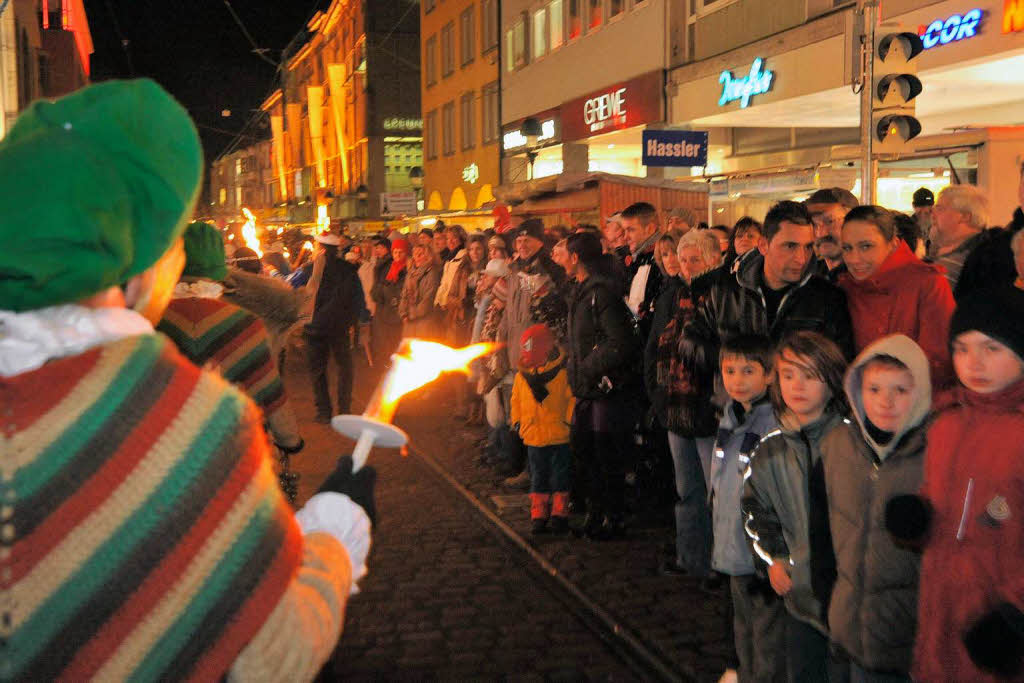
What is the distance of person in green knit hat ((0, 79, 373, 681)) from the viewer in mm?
1509

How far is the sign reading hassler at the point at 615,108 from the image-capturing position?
21734 millimetres

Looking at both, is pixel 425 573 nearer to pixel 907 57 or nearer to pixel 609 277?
pixel 609 277

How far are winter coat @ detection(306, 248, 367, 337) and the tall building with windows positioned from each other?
18.6 meters

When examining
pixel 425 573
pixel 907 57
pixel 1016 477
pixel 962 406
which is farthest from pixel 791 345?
pixel 907 57

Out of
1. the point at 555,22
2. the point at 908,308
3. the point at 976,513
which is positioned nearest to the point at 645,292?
the point at 908,308

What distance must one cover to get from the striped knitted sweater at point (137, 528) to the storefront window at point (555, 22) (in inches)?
1048

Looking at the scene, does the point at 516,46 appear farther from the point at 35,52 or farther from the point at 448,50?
the point at 35,52

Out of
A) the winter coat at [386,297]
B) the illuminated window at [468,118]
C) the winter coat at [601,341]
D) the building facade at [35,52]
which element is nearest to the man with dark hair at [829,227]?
the winter coat at [601,341]

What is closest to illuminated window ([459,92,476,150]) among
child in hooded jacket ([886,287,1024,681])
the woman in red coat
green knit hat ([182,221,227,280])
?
the woman in red coat

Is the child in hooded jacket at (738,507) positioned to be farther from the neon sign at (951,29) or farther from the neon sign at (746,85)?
the neon sign at (746,85)

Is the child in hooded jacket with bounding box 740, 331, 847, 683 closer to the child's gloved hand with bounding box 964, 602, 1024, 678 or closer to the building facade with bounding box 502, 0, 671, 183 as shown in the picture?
the child's gloved hand with bounding box 964, 602, 1024, 678

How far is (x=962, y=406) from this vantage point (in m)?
3.37

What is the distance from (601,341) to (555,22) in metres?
22.1

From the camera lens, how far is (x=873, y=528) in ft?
11.6
